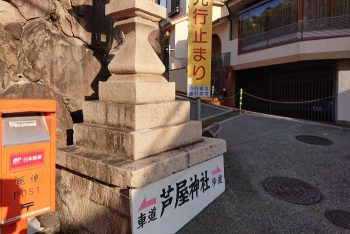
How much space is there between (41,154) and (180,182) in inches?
68.1

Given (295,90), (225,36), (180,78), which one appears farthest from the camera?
(180,78)

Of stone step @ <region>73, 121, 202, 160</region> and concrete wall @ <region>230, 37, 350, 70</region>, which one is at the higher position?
concrete wall @ <region>230, 37, 350, 70</region>

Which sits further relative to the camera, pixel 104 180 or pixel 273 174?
pixel 273 174

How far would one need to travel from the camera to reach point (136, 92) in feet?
11.9

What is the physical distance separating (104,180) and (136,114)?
87 centimetres

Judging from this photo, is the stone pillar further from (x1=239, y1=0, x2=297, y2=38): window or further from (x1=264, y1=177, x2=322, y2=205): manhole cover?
(x1=239, y1=0, x2=297, y2=38): window

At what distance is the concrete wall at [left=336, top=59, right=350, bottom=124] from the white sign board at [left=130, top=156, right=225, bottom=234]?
8766 millimetres

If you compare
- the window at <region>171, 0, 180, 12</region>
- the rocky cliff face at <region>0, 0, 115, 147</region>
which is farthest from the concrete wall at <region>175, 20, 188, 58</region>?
the rocky cliff face at <region>0, 0, 115, 147</region>

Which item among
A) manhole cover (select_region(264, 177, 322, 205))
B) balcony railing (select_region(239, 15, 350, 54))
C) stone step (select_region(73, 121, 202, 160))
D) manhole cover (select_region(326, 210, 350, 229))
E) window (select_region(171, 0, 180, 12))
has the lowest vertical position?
manhole cover (select_region(326, 210, 350, 229))

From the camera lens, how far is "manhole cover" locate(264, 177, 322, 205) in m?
4.47

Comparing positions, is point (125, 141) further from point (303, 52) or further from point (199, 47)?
point (303, 52)

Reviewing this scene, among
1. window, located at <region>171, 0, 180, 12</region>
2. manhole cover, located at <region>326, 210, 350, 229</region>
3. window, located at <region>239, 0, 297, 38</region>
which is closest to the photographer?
manhole cover, located at <region>326, 210, 350, 229</region>

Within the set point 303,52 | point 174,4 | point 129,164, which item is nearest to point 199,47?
point 129,164

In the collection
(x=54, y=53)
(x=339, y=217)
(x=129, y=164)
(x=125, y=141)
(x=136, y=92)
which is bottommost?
(x=339, y=217)
